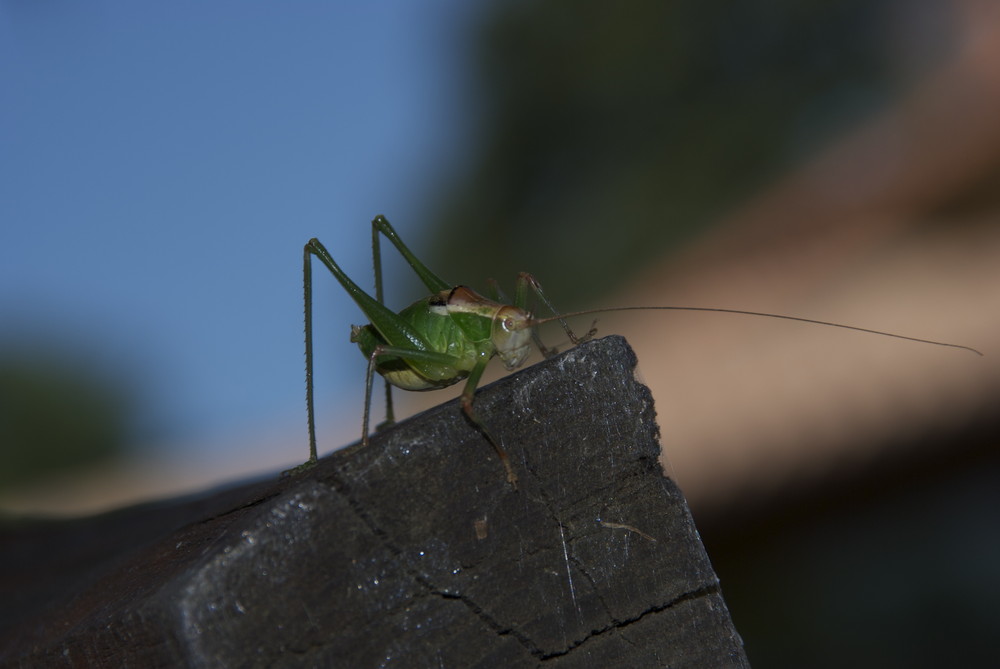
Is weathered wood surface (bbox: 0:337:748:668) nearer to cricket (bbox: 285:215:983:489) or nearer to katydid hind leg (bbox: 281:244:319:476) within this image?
katydid hind leg (bbox: 281:244:319:476)

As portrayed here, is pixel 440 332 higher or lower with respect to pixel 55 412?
lower

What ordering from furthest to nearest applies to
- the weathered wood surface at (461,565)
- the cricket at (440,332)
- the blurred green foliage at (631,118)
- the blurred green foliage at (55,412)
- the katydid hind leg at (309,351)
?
1. the blurred green foliage at (55,412)
2. the blurred green foliage at (631,118)
3. the cricket at (440,332)
4. the katydid hind leg at (309,351)
5. the weathered wood surface at (461,565)

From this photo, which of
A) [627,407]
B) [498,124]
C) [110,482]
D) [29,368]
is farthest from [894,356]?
[29,368]

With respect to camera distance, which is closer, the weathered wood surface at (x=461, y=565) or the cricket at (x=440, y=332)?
the weathered wood surface at (x=461, y=565)

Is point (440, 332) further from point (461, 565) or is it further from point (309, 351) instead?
point (461, 565)

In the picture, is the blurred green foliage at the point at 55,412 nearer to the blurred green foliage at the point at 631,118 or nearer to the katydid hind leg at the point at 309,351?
the blurred green foliage at the point at 631,118

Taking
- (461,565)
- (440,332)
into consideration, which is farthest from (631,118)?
(461,565)

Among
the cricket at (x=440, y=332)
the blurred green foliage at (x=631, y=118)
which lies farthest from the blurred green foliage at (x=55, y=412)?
the cricket at (x=440, y=332)
